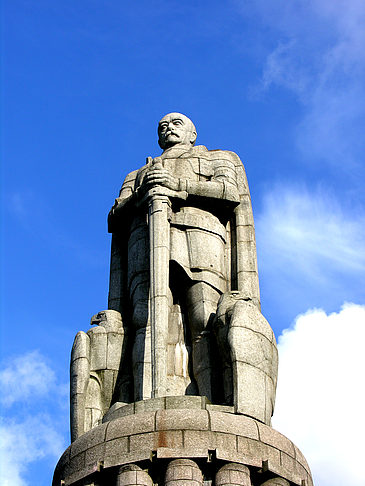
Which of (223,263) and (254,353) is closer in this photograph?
(254,353)

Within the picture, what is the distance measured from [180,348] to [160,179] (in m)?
3.10

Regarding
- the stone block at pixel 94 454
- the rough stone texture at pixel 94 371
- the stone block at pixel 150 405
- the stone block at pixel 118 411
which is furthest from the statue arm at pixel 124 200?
the stone block at pixel 94 454

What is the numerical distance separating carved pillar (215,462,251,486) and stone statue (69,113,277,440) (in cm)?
119

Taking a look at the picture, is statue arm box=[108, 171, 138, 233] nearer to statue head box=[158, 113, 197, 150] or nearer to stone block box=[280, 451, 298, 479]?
statue head box=[158, 113, 197, 150]

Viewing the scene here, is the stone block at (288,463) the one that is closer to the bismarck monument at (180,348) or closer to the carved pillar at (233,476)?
the bismarck monument at (180,348)

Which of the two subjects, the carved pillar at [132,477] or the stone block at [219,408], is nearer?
the carved pillar at [132,477]

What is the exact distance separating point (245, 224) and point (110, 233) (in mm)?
2773

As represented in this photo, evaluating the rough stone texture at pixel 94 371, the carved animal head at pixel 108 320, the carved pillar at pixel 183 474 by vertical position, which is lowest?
the carved pillar at pixel 183 474

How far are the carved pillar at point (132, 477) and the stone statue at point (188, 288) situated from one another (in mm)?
1503

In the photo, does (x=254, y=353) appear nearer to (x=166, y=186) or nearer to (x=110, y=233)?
(x=166, y=186)

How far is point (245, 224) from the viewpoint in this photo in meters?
17.8

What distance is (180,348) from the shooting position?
1623 centimetres

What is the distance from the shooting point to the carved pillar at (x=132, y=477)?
43.3ft

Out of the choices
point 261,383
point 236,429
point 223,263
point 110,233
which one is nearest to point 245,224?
point 223,263
